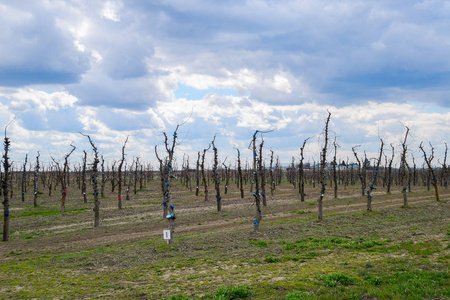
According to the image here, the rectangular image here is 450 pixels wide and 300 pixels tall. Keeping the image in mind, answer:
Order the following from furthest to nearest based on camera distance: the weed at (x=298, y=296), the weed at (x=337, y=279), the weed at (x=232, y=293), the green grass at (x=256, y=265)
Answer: the weed at (x=337, y=279) → the green grass at (x=256, y=265) → the weed at (x=232, y=293) → the weed at (x=298, y=296)

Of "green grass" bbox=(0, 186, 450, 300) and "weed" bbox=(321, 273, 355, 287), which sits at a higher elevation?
"weed" bbox=(321, 273, 355, 287)

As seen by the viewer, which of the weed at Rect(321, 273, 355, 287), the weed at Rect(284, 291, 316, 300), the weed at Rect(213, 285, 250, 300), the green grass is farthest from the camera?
the weed at Rect(321, 273, 355, 287)

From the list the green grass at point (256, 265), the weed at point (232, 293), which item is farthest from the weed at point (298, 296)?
the weed at point (232, 293)

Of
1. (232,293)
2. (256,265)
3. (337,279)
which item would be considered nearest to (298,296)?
(232,293)

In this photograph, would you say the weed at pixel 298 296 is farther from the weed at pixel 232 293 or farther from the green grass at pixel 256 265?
the weed at pixel 232 293

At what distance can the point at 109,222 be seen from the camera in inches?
1080

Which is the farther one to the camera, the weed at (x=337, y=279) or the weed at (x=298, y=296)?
the weed at (x=337, y=279)

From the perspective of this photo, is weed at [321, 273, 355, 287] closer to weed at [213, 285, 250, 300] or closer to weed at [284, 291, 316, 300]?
weed at [284, 291, 316, 300]

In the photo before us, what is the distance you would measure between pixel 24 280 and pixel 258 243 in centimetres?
983

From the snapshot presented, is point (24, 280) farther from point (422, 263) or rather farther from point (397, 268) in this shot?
point (422, 263)

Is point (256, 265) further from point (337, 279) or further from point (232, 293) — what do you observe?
point (232, 293)

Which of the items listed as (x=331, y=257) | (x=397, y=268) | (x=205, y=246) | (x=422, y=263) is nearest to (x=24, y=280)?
(x=205, y=246)

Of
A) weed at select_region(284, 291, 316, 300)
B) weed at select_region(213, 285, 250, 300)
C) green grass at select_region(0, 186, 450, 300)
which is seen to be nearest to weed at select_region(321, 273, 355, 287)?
green grass at select_region(0, 186, 450, 300)

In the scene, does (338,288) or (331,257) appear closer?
(338,288)
